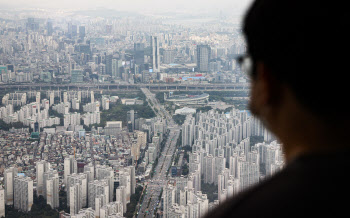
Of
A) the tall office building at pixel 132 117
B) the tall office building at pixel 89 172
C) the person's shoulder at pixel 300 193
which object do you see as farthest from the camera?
the tall office building at pixel 132 117

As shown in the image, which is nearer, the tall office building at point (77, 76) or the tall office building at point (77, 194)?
the tall office building at point (77, 194)

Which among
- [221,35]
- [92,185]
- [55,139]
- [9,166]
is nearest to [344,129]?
[92,185]

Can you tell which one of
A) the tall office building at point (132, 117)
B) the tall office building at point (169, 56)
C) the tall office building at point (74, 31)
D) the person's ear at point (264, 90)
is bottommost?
the tall office building at point (132, 117)

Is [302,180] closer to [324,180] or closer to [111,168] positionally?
[324,180]

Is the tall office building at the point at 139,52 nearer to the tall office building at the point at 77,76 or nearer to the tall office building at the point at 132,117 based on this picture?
the tall office building at the point at 77,76

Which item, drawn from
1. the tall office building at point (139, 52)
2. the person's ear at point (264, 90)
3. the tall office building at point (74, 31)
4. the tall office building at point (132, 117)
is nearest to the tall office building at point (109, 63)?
the tall office building at point (139, 52)

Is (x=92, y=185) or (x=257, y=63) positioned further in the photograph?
(x=92, y=185)
